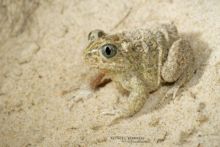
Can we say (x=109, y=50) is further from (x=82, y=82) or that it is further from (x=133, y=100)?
(x=82, y=82)

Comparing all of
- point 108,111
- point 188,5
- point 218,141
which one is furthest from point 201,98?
point 188,5

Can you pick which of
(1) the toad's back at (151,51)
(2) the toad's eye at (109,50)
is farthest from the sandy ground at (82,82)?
(2) the toad's eye at (109,50)

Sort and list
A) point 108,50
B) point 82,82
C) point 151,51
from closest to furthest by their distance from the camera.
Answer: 1. point 108,50
2. point 151,51
3. point 82,82

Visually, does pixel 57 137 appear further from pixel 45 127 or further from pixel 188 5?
pixel 188 5

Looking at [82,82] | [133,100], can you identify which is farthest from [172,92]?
[82,82]

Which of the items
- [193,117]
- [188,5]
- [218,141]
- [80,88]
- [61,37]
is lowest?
[218,141]
